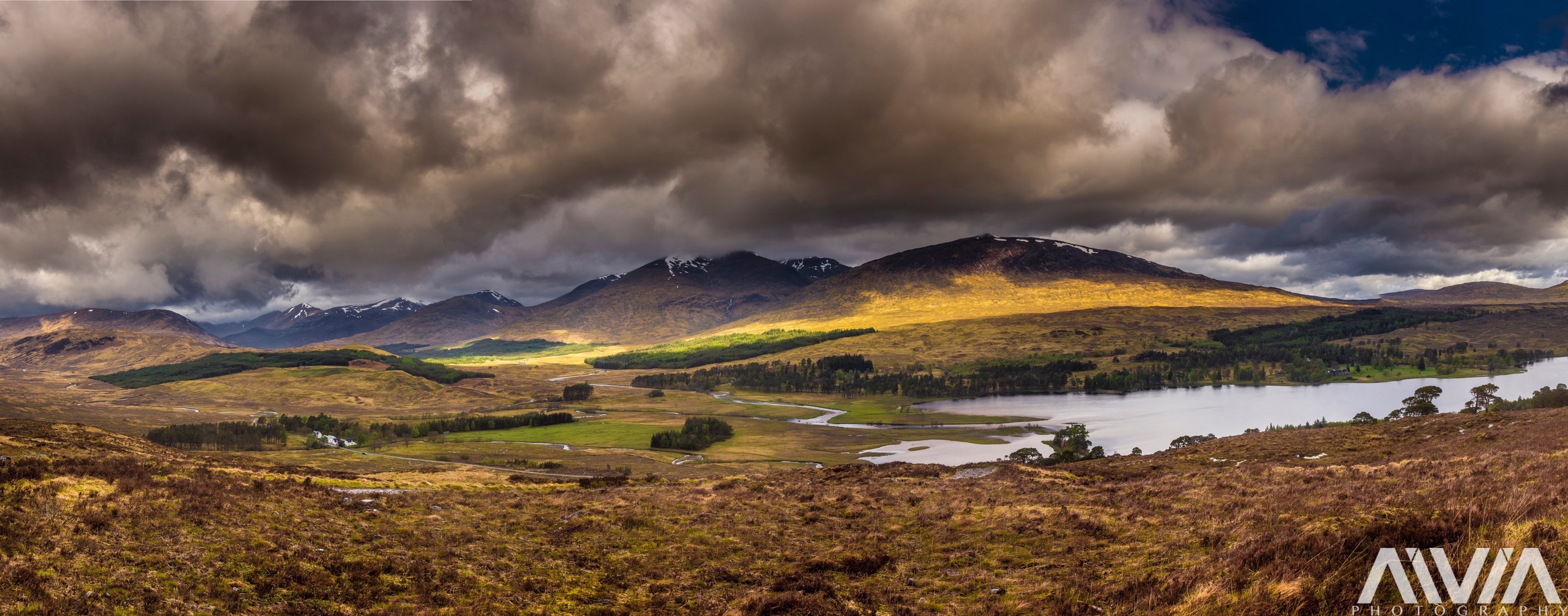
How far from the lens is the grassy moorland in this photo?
449 inches

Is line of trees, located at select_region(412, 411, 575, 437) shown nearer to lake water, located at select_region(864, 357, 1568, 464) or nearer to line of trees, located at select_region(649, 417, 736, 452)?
line of trees, located at select_region(649, 417, 736, 452)

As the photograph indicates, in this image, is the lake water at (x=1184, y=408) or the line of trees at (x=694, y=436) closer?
the lake water at (x=1184, y=408)

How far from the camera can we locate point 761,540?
78.3 ft

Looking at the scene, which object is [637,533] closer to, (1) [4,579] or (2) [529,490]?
(1) [4,579]

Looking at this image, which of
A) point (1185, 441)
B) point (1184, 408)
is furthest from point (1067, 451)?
point (1184, 408)

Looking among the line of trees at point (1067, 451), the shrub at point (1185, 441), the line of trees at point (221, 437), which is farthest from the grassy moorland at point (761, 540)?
the line of trees at point (221, 437)

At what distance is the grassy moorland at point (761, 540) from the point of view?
1141 centimetres

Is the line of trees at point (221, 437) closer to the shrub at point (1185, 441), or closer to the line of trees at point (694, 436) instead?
the line of trees at point (694, 436)

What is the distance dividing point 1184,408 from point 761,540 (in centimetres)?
16216

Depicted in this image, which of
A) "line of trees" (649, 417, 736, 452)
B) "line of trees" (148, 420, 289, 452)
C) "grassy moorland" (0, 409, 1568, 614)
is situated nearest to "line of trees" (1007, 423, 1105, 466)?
"grassy moorland" (0, 409, 1568, 614)

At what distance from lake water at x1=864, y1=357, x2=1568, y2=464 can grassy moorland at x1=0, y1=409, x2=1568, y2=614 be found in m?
65.5

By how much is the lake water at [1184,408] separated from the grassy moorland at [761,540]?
65.5 meters

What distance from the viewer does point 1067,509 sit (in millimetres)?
24547

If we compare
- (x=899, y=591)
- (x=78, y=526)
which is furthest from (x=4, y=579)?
(x=899, y=591)
